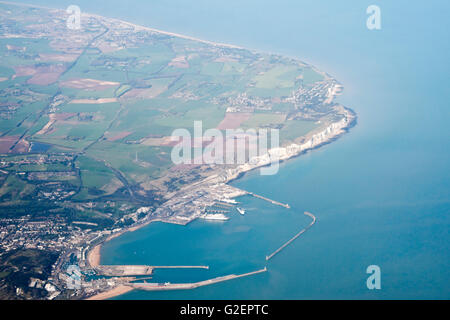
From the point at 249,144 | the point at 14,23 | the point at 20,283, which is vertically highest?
the point at 14,23

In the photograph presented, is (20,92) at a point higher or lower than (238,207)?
higher

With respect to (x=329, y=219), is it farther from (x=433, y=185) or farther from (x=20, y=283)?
(x=20, y=283)

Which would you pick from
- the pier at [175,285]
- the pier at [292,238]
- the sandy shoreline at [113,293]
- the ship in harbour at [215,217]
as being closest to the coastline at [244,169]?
the sandy shoreline at [113,293]

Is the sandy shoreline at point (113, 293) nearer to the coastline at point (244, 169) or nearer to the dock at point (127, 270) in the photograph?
the coastline at point (244, 169)

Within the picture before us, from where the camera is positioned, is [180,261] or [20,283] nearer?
[20,283]

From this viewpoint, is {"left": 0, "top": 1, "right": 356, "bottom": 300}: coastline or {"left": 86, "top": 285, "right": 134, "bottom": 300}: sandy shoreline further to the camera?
{"left": 0, "top": 1, "right": 356, "bottom": 300}: coastline

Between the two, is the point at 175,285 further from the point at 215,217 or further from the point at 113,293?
the point at 215,217

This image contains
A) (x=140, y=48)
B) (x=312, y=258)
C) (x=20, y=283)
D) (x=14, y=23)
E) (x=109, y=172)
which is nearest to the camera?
(x=20, y=283)

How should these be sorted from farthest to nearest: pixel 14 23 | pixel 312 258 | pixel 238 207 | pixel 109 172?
pixel 14 23 < pixel 109 172 < pixel 238 207 < pixel 312 258

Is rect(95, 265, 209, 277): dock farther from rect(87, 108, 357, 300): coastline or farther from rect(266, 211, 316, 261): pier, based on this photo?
rect(266, 211, 316, 261): pier

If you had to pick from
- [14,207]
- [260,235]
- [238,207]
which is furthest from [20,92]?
[260,235]

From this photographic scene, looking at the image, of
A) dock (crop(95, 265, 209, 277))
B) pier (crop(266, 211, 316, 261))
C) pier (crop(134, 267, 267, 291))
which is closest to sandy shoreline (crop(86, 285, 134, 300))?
pier (crop(134, 267, 267, 291))
